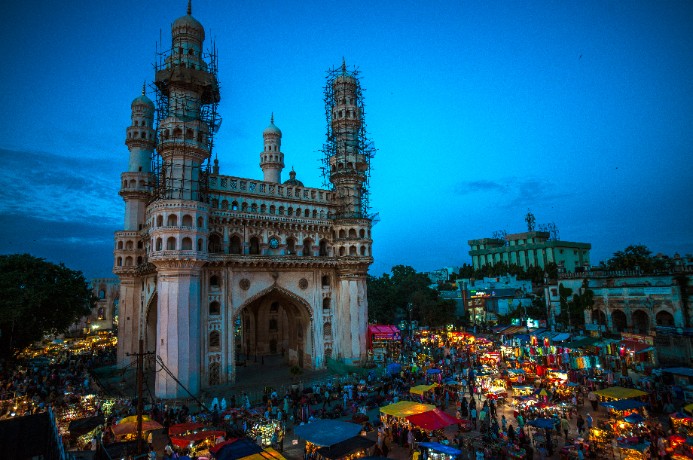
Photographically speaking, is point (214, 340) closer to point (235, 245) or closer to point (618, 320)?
point (235, 245)

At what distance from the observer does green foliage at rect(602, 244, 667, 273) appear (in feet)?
166

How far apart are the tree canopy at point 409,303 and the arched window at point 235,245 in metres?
32.6

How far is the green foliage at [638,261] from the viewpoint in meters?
50.6

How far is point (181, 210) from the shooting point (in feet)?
99.8

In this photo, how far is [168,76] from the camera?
3369 centimetres

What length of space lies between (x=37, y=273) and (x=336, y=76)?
34414mm

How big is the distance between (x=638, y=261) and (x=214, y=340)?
A: 169ft

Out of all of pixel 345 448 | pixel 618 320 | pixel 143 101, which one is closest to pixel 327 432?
pixel 345 448

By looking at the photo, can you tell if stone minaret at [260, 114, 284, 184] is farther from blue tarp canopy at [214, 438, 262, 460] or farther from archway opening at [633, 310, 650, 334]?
archway opening at [633, 310, 650, 334]

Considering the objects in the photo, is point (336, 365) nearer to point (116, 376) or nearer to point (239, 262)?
point (239, 262)

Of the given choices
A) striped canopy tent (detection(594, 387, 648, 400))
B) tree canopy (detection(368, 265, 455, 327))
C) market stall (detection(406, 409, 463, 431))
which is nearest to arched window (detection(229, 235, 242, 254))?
market stall (detection(406, 409, 463, 431))

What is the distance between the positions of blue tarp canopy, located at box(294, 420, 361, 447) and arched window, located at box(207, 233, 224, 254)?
20980mm

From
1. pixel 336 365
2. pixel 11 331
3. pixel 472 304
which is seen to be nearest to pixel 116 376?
pixel 11 331

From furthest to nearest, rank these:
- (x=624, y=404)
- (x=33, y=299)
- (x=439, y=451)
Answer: (x=33, y=299) < (x=624, y=404) < (x=439, y=451)
